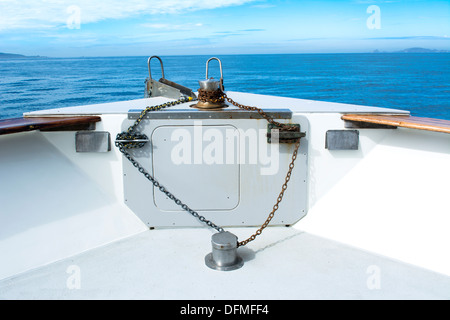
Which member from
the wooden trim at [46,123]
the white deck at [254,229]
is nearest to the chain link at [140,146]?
the white deck at [254,229]

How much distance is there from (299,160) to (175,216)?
→ 2.90ft

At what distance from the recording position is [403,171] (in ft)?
7.45

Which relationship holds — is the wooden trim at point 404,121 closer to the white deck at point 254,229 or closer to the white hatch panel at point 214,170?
the white deck at point 254,229

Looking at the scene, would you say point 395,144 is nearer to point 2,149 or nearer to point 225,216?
point 225,216

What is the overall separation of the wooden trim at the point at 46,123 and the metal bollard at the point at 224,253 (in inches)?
43.0

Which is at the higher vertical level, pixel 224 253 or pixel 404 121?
pixel 404 121

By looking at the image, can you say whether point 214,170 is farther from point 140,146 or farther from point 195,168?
point 140,146

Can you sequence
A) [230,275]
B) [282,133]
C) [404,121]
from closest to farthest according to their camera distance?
1. [230,275]
2. [404,121]
3. [282,133]

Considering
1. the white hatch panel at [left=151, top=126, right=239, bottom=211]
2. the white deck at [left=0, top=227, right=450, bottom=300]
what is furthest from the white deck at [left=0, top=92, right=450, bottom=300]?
the white hatch panel at [left=151, top=126, right=239, bottom=211]

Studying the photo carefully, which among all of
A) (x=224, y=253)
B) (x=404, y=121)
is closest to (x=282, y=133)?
(x=404, y=121)

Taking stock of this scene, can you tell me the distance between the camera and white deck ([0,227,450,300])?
70.7 inches

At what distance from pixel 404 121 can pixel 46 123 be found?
2060 mm

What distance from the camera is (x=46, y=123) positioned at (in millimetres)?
2201

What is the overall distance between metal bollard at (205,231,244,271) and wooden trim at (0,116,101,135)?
3.58 feet
